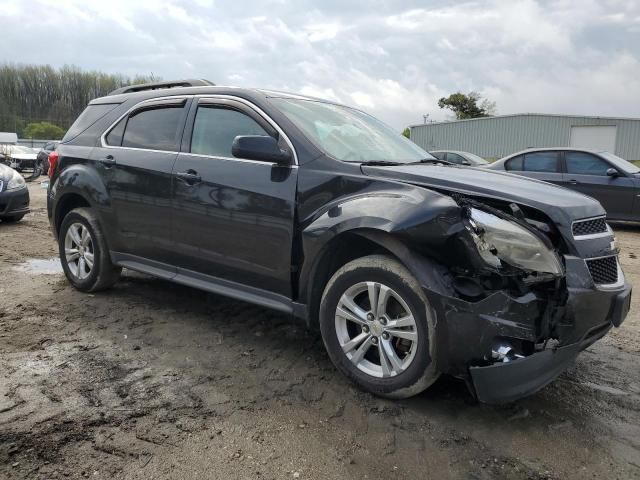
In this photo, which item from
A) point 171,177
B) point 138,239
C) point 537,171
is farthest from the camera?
point 537,171

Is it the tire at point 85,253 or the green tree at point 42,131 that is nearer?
the tire at point 85,253

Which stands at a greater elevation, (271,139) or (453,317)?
(271,139)

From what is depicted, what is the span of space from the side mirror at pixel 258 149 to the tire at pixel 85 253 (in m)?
2.04

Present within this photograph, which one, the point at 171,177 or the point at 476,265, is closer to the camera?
the point at 476,265

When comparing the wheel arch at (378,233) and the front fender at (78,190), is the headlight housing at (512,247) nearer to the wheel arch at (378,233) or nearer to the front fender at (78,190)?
the wheel arch at (378,233)

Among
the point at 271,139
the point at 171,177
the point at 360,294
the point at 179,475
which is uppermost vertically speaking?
the point at 271,139

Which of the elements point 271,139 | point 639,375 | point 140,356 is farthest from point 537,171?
point 140,356

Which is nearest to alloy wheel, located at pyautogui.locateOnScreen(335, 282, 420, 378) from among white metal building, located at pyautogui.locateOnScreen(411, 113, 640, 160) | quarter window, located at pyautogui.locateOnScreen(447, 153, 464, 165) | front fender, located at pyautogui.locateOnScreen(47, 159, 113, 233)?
front fender, located at pyautogui.locateOnScreen(47, 159, 113, 233)

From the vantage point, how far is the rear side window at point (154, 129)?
418 cm

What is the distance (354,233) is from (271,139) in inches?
33.5

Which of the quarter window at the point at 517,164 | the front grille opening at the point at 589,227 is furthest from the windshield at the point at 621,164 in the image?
the front grille opening at the point at 589,227


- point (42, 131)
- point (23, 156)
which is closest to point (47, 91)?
point (42, 131)

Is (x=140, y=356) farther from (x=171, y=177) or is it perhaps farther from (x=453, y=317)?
(x=453, y=317)

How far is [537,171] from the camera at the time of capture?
32.0 ft
